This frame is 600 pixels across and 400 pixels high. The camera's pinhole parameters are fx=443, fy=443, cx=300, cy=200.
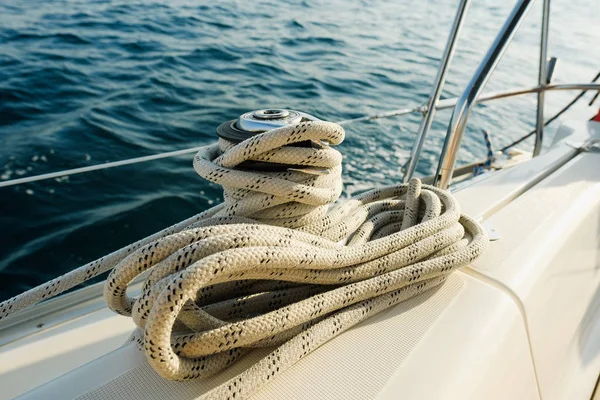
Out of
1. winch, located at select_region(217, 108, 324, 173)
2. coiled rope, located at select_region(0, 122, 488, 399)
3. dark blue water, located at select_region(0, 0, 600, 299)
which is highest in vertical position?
winch, located at select_region(217, 108, 324, 173)

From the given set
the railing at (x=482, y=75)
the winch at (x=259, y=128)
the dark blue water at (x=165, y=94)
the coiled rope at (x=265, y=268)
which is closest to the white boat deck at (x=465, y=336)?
the coiled rope at (x=265, y=268)

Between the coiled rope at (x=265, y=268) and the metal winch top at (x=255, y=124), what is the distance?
0.07ft

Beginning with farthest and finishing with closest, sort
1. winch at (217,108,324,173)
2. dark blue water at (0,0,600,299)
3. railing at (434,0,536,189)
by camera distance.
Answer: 1. dark blue water at (0,0,600,299)
2. railing at (434,0,536,189)
3. winch at (217,108,324,173)

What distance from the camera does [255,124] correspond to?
758 mm

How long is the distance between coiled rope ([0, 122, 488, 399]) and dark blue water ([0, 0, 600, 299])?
168cm

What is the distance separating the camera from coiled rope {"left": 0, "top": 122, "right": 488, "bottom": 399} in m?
0.59

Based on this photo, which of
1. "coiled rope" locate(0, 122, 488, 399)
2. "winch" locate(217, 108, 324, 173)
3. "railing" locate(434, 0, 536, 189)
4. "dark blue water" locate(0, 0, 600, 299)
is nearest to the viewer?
"coiled rope" locate(0, 122, 488, 399)

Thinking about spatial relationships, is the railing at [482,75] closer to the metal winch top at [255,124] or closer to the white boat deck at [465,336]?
the white boat deck at [465,336]

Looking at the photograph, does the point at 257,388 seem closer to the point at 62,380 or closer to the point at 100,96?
Answer: the point at 62,380

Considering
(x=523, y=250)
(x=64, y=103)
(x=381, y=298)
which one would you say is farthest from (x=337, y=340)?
(x=64, y=103)

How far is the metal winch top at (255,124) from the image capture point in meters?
0.75

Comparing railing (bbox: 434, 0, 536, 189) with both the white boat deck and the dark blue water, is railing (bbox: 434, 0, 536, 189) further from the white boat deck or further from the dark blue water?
the dark blue water

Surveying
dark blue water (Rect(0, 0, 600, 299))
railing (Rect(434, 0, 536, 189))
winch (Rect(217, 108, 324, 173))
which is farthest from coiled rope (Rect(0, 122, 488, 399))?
dark blue water (Rect(0, 0, 600, 299))

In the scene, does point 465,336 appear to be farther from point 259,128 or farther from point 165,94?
point 165,94
